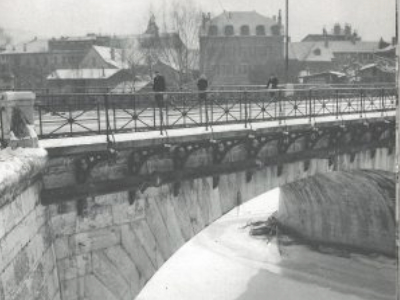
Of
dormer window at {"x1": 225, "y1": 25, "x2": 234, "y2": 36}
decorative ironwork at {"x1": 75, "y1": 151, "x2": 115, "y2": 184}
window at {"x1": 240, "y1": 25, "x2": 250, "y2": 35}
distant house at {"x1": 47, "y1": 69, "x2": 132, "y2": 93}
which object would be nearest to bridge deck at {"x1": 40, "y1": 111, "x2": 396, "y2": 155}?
decorative ironwork at {"x1": 75, "y1": 151, "x2": 115, "y2": 184}

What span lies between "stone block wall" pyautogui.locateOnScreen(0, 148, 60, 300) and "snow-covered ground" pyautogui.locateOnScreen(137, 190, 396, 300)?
10640mm

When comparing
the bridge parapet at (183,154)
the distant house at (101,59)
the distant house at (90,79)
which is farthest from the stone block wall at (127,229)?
the distant house at (101,59)

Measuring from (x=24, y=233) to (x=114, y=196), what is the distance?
2.50 meters

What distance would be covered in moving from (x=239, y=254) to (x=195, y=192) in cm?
1289

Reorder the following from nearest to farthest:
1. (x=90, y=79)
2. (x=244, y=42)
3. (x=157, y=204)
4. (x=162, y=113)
Answer: (x=157, y=204)
(x=162, y=113)
(x=90, y=79)
(x=244, y=42)

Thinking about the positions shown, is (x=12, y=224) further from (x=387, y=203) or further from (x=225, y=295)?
(x=387, y=203)

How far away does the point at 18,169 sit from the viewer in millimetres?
6715

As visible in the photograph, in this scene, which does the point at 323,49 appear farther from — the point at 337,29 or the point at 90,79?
the point at 90,79

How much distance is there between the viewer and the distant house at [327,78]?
45.6 meters

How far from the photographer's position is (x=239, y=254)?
917 inches

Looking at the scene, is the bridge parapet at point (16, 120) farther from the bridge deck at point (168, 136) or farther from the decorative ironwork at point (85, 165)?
the decorative ironwork at point (85, 165)

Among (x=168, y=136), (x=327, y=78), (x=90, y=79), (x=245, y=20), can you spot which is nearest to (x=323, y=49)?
(x=245, y=20)

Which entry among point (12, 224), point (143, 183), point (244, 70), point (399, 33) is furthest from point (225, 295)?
point (244, 70)

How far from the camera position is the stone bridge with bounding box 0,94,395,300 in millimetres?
7211
